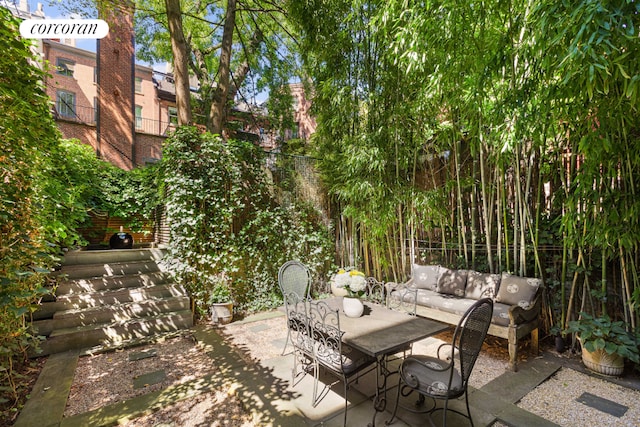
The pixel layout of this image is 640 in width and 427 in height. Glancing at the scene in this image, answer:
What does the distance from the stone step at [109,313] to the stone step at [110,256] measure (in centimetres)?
95

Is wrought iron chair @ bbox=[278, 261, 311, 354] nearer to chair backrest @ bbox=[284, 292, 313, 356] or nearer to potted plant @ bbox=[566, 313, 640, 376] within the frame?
chair backrest @ bbox=[284, 292, 313, 356]

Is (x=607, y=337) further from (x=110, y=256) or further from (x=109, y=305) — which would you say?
(x=110, y=256)

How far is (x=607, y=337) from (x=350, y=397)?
92.8 inches

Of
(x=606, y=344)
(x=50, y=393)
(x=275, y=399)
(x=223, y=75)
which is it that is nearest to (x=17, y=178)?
(x=50, y=393)

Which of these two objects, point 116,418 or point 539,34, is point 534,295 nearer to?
point 539,34

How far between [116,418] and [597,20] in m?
3.60

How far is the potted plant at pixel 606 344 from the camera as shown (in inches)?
93.2

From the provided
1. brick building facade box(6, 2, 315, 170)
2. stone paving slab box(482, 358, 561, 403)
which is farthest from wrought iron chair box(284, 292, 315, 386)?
brick building facade box(6, 2, 315, 170)

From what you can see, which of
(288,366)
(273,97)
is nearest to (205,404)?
(288,366)

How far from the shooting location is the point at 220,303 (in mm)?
3914

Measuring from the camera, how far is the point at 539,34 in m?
1.60

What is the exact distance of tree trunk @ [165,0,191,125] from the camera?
14.0 feet

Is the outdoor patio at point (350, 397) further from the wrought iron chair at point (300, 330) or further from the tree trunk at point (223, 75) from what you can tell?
the tree trunk at point (223, 75)

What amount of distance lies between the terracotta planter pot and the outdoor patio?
0.29 ft
